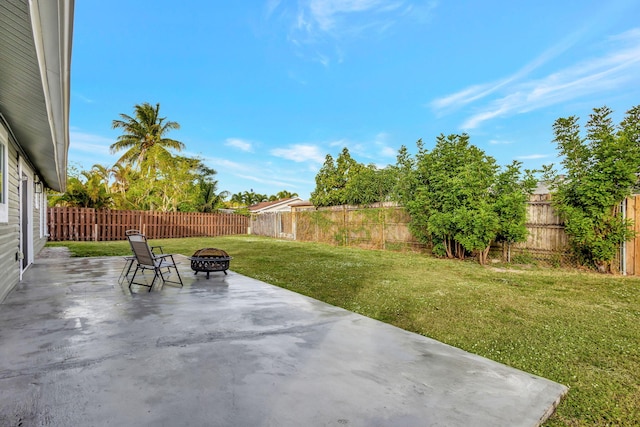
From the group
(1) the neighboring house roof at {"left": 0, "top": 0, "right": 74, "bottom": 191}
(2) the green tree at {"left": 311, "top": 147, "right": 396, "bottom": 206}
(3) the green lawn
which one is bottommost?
(3) the green lawn

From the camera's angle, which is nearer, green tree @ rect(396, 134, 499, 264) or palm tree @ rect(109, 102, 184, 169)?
green tree @ rect(396, 134, 499, 264)

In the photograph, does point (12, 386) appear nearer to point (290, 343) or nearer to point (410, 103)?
point (290, 343)

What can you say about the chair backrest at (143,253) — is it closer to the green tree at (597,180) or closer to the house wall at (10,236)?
the house wall at (10,236)

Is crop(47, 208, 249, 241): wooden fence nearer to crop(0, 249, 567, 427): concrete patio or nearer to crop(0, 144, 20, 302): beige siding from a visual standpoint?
crop(0, 144, 20, 302): beige siding

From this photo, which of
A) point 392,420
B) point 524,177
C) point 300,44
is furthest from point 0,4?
point 300,44

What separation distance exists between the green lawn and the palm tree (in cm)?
2146

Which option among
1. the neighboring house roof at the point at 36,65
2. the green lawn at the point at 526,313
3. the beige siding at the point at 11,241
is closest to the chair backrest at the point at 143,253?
the beige siding at the point at 11,241

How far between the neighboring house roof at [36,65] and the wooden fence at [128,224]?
13.6 metres

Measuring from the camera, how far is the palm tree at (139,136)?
25.2 meters

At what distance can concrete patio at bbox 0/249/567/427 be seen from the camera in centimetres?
179

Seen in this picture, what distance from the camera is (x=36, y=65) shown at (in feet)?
8.54

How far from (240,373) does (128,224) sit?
61.4ft

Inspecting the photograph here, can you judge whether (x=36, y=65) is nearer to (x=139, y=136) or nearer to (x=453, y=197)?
(x=453, y=197)

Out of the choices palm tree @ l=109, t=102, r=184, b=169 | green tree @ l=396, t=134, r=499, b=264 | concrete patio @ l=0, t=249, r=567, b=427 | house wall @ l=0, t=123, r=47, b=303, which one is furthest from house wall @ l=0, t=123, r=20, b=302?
palm tree @ l=109, t=102, r=184, b=169
